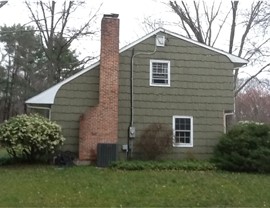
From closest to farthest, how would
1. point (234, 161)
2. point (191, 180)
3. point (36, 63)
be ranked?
point (191, 180)
point (234, 161)
point (36, 63)

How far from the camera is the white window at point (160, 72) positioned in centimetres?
1984

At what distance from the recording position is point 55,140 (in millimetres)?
17594

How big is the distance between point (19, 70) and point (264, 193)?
3664 centimetres

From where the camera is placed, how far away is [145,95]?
1962 cm

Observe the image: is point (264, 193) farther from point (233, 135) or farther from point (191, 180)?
point (233, 135)

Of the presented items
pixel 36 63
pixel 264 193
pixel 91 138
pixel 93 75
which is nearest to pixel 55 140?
pixel 91 138

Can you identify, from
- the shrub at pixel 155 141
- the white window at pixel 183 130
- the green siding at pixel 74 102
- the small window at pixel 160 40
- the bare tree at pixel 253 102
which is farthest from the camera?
the bare tree at pixel 253 102

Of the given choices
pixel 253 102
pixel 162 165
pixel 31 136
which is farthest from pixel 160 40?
pixel 253 102

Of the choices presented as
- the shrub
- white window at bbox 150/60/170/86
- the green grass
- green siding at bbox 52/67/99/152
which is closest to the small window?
white window at bbox 150/60/170/86

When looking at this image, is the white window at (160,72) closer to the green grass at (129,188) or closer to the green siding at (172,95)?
the green siding at (172,95)

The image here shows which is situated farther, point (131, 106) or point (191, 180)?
point (131, 106)

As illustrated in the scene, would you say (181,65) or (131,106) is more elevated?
(181,65)

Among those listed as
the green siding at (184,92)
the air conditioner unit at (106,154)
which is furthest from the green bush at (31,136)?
the green siding at (184,92)

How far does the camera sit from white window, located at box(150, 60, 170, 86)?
19844mm
